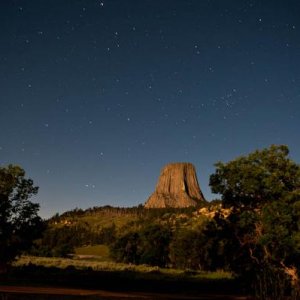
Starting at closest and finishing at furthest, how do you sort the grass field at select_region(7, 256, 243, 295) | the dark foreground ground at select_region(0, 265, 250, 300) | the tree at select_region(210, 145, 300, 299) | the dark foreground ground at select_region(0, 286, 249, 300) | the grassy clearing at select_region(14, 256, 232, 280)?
the dark foreground ground at select_region(0, 286, 249, 300) → the dark foreground ground at select_region(0, 265, 250, 300) → the tree at select_region(210, 145, 300, 299) → the grass field at select_region(7, 256, 243, 295) → the grassy clearing at select_region(14, 256, 232, 280)

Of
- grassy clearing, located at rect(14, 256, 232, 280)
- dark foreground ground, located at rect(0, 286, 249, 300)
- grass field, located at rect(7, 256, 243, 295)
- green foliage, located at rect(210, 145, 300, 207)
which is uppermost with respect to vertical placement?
green foliage, located at rect(210, 145, 300, 207)

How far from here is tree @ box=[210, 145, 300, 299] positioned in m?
33.2

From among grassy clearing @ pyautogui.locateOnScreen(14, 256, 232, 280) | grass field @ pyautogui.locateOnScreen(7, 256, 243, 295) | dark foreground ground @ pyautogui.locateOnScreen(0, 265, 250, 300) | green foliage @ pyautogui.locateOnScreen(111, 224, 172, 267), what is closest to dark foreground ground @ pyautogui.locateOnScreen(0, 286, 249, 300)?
dark foreground ground @ pyautogui.locateOnScreen(0, 265, 250, 300)

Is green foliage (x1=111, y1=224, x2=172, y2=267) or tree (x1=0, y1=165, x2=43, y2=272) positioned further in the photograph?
green foliage (x1=111, y1=224, x2=172, y2=267)

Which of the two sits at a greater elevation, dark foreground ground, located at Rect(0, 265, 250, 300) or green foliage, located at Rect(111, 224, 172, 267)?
green foliage, located at Rect(111, 224, 172, 267)

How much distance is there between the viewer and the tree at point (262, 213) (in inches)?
1307

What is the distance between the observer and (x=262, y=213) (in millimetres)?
34938

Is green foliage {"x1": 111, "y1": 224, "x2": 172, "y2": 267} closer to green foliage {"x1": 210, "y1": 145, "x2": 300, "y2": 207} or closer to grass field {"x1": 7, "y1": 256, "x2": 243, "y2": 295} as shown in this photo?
grass field {"x1": 7, "y1": 256, "x2": 243, "y2": 295}

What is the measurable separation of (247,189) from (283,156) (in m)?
4.08

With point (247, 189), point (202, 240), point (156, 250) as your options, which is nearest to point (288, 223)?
point (247, 189)

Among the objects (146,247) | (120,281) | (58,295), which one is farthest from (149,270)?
(58,295)

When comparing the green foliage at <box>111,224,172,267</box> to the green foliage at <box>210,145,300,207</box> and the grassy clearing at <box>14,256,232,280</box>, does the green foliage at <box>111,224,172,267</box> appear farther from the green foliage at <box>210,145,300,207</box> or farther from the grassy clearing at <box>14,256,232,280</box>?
the green foliage at <box>210,145,300,207</box>

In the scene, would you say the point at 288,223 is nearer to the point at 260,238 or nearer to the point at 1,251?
the point at 260,238

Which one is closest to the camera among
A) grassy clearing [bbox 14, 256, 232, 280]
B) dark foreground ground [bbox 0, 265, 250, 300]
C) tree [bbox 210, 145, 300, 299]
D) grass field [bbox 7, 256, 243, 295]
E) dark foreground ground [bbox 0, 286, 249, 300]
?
dark foreground ground [bbox 0, 286, 249, 300]
